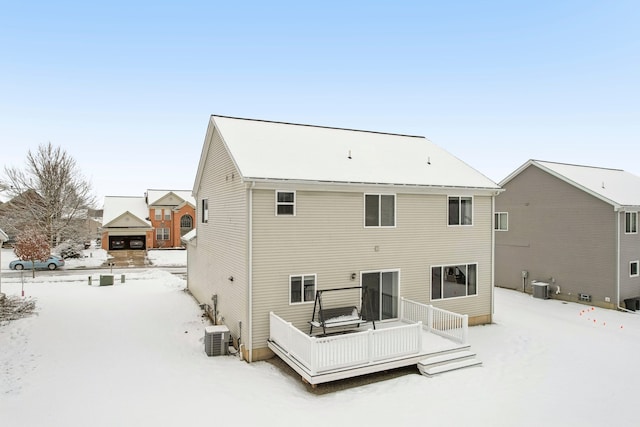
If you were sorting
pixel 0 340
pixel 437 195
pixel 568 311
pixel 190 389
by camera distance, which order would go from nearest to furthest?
pixel 190 389 → pixel 0 340 → pixel 437 195 → pixel 568 311

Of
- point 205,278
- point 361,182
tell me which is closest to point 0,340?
point 205,278

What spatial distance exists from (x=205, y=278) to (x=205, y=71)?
14.0 meters

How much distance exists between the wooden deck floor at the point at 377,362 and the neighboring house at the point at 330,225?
4.60 feet

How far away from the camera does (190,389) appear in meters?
8.92

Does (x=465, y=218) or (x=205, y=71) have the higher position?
(x=205, y=71)

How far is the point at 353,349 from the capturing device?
9438 mm

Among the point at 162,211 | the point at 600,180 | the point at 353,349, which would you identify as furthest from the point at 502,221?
the point at 162,211

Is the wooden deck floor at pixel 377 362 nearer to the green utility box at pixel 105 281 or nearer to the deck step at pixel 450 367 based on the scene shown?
the deck step at pixel 450 367

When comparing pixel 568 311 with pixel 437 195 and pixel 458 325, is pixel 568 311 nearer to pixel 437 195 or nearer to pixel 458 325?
pixel 458 325

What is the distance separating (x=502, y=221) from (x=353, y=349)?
711 inches

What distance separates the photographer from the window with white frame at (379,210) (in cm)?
1265

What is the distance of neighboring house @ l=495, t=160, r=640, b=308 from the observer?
18406 millimetres

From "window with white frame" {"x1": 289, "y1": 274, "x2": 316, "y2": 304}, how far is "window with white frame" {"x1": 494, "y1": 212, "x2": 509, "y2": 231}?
16.7 metres

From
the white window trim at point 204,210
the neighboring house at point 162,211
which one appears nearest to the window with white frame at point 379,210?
the white window trim at point 204,210
